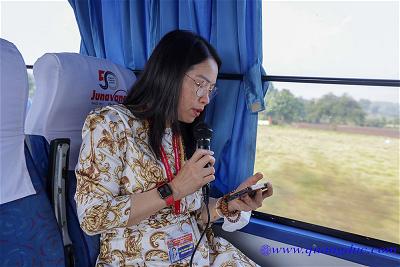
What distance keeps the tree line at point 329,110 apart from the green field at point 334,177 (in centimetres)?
6

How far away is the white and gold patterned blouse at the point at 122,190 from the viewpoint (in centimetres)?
100

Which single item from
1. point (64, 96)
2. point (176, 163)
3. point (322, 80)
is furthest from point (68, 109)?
point (322, 80)

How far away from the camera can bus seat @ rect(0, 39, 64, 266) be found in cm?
98

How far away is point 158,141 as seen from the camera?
1.18 m

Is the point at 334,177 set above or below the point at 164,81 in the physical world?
below

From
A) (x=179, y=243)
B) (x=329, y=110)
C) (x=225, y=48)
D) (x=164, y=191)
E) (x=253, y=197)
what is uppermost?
(x=225, y=48)

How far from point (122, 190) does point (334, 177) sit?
1.08 metres

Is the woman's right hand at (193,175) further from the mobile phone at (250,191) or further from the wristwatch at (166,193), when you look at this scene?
the mobile phone at (250,191)

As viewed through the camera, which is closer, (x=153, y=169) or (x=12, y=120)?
(x=12, y=120)

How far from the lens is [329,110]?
1.59 meters

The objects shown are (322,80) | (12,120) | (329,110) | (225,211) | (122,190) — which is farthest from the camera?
(329,110)

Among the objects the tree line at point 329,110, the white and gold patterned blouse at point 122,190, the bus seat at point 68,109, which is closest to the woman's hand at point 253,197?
the white and gold patterned blouse at point 122,190

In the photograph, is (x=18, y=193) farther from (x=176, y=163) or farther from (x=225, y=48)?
(x=225, y=48)

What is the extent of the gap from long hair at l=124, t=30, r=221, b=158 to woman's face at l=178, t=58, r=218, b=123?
0.02m
